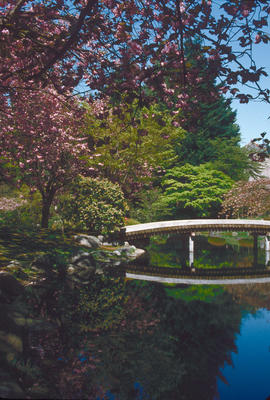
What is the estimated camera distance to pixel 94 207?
17328mm

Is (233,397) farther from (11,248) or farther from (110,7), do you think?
(11,248)

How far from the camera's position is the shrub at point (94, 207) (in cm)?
1745

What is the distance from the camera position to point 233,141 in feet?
114

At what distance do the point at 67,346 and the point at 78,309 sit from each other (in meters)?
2.28

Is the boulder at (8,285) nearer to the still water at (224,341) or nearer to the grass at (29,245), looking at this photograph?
the grass at (29,245)

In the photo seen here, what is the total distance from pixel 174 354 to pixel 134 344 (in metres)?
0.80

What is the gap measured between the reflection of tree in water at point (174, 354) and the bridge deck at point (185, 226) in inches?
336

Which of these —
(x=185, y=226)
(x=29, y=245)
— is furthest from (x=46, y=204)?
(x=185, y=226)

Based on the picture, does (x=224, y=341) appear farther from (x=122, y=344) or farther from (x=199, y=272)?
(x=199, y=272)

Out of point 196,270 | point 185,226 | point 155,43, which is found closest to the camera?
point 155,43

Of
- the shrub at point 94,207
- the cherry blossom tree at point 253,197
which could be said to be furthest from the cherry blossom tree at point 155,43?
the cherry blossom tree at point 253,197

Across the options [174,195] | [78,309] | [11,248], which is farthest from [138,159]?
[78,309]

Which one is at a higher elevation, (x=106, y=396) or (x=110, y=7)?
(x=110, y=7)

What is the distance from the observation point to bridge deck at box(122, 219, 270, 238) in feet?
58.2
